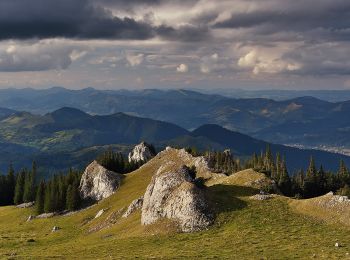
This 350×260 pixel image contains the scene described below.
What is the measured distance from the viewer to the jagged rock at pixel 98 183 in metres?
138

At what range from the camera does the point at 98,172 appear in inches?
5714

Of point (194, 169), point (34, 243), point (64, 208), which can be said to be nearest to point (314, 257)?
point (34, 243)

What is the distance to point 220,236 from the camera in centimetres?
6700

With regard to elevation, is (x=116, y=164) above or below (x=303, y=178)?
below

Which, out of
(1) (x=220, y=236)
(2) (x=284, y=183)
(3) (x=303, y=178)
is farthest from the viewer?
(3) (x=303, y=178)

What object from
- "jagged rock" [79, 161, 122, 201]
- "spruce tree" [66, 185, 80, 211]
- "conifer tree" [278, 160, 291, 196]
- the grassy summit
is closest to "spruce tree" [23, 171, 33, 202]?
"jagged rock" [79, 161, 122, 201]

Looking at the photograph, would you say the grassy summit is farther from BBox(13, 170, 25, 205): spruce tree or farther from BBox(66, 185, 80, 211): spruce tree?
BBox(13, 170, 25, 205): spruce tree

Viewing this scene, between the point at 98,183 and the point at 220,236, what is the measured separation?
81.1m

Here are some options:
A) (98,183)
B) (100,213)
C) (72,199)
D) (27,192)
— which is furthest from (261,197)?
(27,192)

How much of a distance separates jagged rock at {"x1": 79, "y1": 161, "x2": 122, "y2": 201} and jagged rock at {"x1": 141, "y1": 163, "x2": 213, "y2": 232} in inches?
1823

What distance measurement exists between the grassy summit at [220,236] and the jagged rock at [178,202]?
2.44 m

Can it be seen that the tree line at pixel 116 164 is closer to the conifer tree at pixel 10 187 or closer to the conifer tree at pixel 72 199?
the conifer tree at pixel 72 199

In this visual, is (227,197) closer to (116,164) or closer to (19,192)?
(116,164)

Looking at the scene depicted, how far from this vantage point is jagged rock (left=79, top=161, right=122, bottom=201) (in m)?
138
